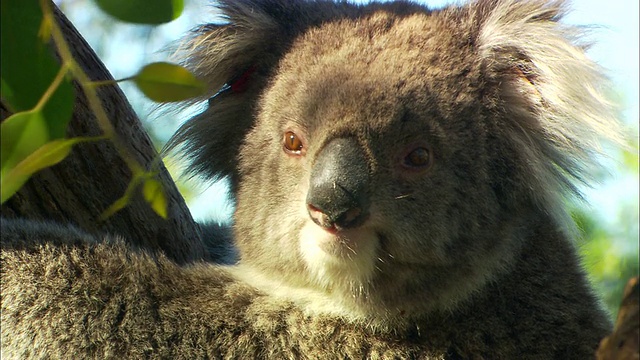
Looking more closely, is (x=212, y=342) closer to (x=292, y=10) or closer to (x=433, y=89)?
(x=433, y=89)

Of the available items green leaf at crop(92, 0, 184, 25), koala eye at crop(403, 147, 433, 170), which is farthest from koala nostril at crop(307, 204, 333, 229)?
green leaf at crop(92, 0, 184, 25)

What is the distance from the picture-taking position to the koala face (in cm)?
304

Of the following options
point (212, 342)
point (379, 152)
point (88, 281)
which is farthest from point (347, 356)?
point (88, 281)

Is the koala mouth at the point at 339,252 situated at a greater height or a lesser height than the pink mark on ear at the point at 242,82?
lesser

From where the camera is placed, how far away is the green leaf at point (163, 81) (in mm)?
1554

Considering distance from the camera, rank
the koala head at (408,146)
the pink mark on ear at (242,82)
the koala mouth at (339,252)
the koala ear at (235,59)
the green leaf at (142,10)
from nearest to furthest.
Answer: the green leaf at (142,10) → the koala mouth at (339,252) → the koala head at (408,146) → the koala ear at (235,59) → the pink mark on ear at (242,82)

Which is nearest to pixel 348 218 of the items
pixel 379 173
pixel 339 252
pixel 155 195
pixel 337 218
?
pixel 337 218

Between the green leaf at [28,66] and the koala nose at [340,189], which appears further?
the koala nose at [340,189]

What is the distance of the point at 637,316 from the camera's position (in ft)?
6.34

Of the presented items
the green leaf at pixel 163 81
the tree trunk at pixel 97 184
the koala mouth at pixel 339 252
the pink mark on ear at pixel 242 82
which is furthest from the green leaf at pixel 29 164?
the pink mark on ear at pixel 242 82

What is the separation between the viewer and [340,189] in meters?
2.88

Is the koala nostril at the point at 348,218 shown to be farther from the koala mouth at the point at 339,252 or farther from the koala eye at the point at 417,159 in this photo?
the koala eye at the point at 417,159

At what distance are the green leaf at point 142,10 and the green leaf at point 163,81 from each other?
132 millimetres

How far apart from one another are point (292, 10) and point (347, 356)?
5.91 ft
